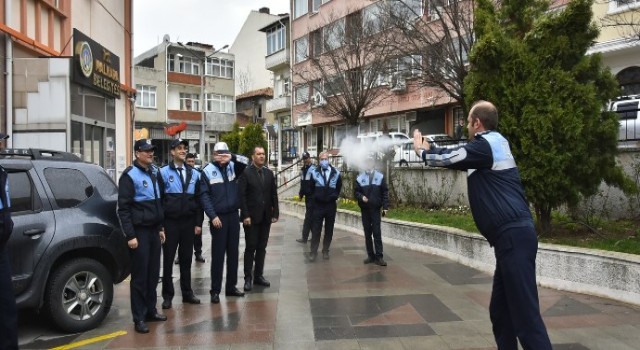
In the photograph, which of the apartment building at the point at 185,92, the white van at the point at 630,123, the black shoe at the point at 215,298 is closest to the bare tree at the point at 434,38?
the white van at the point at 630,123

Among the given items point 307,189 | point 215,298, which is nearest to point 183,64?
point 307,189

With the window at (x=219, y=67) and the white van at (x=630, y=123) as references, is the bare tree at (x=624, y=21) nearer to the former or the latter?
the white van at (x=630, y=123)

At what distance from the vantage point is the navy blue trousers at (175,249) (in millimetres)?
6184

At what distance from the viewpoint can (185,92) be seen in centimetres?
4716

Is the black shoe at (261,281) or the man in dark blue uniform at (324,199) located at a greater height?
the man in dark blue uniform at (324,199)

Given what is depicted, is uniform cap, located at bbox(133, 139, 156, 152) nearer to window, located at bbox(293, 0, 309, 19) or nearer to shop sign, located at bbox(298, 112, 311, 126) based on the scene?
shop sign, located at bbox(298, 112, 311, 126)

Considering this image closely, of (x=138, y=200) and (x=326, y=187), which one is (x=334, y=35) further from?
(x=138, y=200)

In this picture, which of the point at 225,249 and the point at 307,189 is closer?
the point at 225,249

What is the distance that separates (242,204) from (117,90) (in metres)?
9.19

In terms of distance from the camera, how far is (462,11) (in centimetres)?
1335

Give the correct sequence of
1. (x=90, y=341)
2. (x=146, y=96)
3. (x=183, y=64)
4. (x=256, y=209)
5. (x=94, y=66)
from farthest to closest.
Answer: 1. (x=183, y=64)
2. (x=146, y=96)
3. (x=94, y=66)
4. (x=256, y=209)
5. (x=90, y=341)

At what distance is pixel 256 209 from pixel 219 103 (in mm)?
43234

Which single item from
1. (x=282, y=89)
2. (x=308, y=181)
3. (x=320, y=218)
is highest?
(x=282, y=89)

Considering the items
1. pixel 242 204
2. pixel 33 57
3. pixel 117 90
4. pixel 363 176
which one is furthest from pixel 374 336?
pixel 117 90
